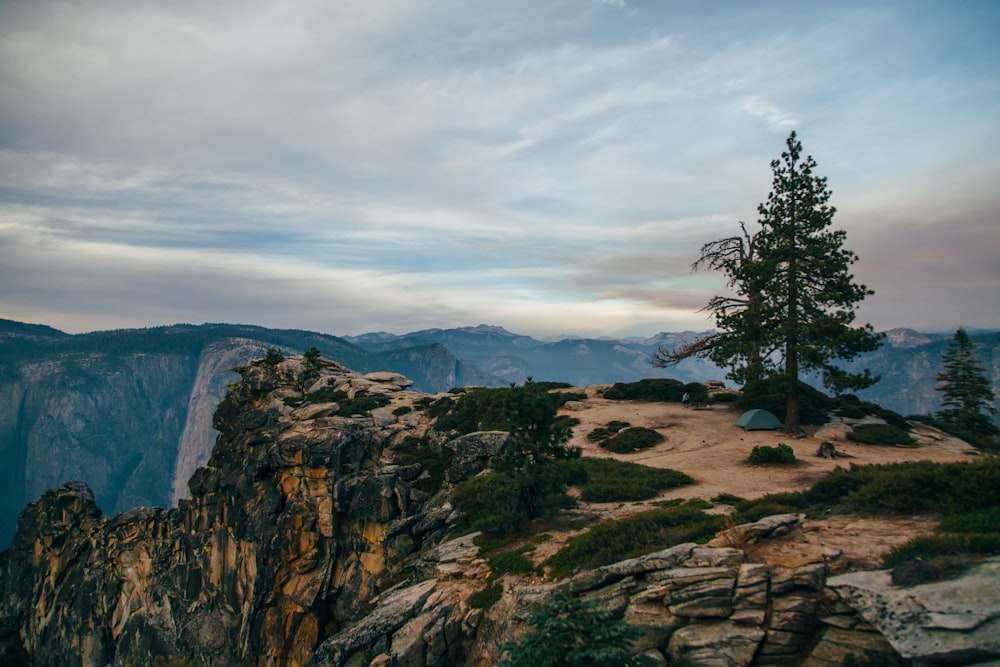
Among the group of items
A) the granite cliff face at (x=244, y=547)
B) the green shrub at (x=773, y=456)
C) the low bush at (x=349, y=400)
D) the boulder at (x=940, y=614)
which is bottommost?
the granite cliff face at (x=244, y=547)

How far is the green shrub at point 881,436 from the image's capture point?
3108 centimetres

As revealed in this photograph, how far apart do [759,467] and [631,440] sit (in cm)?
1019

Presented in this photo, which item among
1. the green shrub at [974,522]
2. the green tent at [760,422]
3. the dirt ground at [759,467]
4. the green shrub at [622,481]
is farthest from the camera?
the green tent at [760,422]

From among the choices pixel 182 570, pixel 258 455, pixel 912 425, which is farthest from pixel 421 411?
pixel 912 425

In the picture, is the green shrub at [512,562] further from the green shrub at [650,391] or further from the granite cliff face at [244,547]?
the green shrub at [650,391]

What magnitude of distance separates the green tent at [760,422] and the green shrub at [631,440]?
667 centimetres

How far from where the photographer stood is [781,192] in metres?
37.7

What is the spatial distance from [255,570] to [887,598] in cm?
4435

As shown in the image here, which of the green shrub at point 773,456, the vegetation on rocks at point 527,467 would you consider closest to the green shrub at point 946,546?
the vegetation on rocks at point 527,467

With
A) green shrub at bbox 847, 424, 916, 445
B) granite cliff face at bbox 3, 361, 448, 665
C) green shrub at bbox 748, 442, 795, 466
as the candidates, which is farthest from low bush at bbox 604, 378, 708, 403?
granite cliff face at bbox 3, 361, 448, 665

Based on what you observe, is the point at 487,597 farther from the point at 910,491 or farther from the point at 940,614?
the point at 910,491

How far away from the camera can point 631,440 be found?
36.4 m

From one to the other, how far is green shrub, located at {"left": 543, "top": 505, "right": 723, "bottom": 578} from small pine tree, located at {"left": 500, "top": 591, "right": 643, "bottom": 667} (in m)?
4.96

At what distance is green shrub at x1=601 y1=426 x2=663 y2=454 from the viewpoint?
35.5 m
